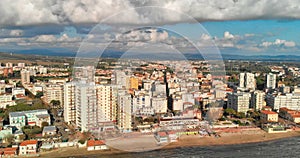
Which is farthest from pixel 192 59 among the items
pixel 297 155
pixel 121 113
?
pixel 297 155

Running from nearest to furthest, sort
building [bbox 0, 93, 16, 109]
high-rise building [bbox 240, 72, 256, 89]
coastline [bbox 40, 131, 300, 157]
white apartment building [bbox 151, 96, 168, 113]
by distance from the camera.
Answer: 1. coastline [bbox 40, 131, 300, 157]
2. white apartment building [bbox 151, 96, 168, 113]
3. building [bbox 0, 93, 16, 109]
4. high-rise building [bbox 240, 72, 256, 89]

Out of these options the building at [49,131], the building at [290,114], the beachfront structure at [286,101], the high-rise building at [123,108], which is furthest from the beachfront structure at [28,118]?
the beachfront structure at [286,101]

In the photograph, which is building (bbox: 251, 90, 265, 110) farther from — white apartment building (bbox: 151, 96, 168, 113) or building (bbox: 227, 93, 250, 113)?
white apartment building (bbox: 151, 96, 168, 113)

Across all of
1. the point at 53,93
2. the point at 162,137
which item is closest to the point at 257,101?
the point at 162,137

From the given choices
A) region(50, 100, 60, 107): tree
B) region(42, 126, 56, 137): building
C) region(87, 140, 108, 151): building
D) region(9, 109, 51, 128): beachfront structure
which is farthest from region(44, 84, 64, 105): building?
region(87, 140, 108, 151): building

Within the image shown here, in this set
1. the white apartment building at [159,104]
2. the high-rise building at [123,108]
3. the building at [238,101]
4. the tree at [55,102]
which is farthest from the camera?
the tree at [55,102]

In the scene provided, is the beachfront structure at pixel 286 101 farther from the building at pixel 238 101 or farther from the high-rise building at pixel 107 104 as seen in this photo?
the high-rise building at pixel 107 104

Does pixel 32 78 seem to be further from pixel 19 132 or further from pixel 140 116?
pixel 140 116
